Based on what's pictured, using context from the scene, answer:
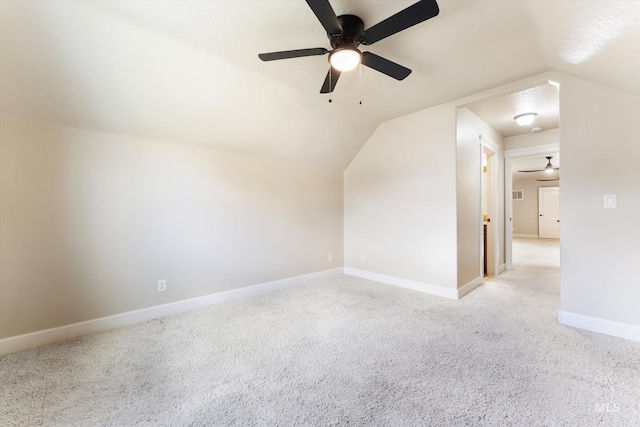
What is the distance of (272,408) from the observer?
1484 millimetres

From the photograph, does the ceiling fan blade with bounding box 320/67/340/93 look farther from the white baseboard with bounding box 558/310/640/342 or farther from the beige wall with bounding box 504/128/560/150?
the beige wall with bounding box 504/128/560/150

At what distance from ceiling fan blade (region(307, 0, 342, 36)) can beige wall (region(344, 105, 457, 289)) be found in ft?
7.39

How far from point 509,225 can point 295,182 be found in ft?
13.0

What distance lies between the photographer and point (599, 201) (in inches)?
92.9

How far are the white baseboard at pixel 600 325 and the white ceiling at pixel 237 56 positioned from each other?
6.59ft

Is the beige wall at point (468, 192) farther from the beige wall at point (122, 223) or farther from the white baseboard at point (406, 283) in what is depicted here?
the beige wall at point (122, 223)

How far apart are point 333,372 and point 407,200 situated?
2.59 m

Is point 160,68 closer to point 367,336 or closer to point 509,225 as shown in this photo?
point 367,336

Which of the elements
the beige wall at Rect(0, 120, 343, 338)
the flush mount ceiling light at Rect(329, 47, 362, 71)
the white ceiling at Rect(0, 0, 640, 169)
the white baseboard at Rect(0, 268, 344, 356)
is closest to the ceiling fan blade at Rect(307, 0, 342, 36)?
the flush mount ceiling light at Rect(329, 47, 362, 71)

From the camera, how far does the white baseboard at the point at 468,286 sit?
3.30 metres

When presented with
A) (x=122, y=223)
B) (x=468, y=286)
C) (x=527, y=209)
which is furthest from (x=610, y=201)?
(x=527, y=209)

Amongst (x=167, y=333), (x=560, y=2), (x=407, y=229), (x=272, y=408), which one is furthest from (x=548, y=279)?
(x=167, y=333)

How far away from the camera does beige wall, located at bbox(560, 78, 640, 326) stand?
2.23 m

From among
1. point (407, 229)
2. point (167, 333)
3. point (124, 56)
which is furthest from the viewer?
point (407, 229)
